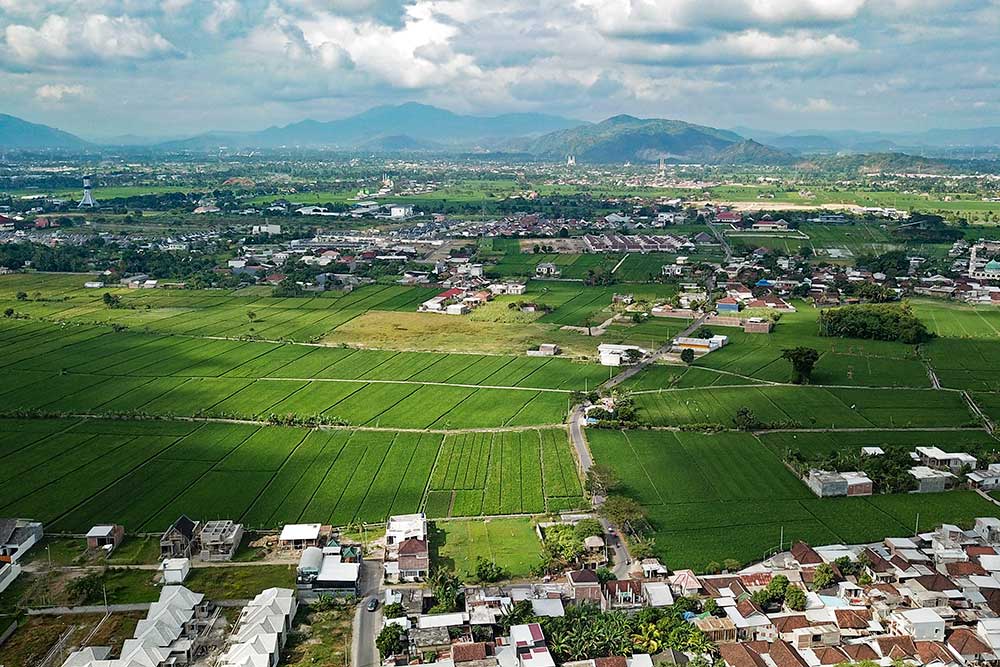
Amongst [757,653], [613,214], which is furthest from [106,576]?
[613,214]

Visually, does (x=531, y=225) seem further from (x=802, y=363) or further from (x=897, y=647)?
(x=897, y=647)

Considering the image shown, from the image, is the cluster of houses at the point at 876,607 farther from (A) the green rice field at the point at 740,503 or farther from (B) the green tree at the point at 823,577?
(A) the green rice field at the point at 740,503

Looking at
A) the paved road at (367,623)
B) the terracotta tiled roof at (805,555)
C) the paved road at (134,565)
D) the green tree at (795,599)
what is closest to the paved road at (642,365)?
the terracotta tiled roof at (805,555)

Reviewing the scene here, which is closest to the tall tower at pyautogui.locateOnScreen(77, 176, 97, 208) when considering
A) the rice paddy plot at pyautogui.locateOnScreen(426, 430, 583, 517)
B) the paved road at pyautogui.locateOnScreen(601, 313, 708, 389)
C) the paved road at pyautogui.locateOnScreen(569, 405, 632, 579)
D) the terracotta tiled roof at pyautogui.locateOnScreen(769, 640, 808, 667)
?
the paved road at pyautogui.locateOnScreen(601, 313, 708, 389)

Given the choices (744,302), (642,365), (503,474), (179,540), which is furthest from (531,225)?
(179,540)

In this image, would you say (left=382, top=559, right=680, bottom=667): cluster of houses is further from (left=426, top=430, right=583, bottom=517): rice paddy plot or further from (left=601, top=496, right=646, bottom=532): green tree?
(left=426, top=430, right=583, bottom=517): rice paddy plot

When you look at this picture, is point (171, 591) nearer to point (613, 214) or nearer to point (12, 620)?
point (12, 620)

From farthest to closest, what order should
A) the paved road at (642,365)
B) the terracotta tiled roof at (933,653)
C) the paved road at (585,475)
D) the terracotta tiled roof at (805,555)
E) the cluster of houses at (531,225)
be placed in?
1. the cluster of houses at (531,225)
2. the paved road at (642,365)
3. the paved road at (585,475)
4. the terracotta tiled roof at (805,555)
5. the terracotta tiled roof at (933,653)
